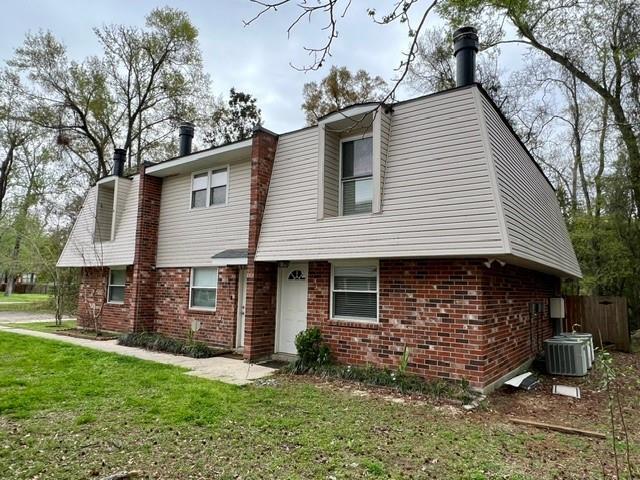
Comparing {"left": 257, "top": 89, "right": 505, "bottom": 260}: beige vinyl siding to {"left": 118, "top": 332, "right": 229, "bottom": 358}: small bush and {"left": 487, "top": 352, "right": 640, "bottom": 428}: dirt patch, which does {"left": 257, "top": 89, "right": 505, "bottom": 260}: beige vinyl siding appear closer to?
{"left": 487, "top": 352, "right": 640, "bottom": 428}: dirt patch

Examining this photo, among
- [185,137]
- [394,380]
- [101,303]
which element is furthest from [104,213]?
[394,380]

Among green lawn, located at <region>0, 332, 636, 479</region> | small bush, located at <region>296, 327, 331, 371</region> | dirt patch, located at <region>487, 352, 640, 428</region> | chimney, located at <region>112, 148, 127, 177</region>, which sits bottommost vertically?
dirt patch, located at <region>487, 352, 640, 428</region>

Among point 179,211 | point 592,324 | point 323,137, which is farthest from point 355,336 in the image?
point 592,324

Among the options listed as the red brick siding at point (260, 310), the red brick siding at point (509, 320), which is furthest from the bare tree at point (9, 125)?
the red brick siding at point (509, 320)

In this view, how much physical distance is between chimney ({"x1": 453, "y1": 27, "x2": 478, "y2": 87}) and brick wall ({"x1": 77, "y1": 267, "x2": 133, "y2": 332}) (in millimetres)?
10881

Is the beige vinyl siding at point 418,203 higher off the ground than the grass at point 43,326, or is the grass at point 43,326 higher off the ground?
the beige vinyl siding at point 418,203

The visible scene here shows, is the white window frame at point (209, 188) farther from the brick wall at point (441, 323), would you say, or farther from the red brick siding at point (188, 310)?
the brick wall at point (441, 323)

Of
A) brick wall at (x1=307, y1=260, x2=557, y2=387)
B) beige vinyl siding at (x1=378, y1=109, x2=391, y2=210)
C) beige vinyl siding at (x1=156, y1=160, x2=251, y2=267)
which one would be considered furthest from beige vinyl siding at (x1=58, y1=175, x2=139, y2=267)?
beige vinyl siding at (x1=378, y1=109, x2=391, y2=210)

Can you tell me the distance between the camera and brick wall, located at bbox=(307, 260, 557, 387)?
6.18 meters

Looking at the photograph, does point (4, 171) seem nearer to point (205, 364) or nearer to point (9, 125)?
point (9, 125)

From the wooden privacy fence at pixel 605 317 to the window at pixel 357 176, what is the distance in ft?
27.7

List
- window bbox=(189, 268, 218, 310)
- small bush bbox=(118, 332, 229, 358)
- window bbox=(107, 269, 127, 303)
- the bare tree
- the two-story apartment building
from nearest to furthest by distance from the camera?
1. the two-story apartment building
2. small bush bbox=(118, 332, 229, 358)
3. window bbox=(189, 268, 218, 310)
4. window bbox=(107, 269, 127, 303)
5. the bare tree

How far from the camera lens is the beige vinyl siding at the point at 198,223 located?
9984 millimetres

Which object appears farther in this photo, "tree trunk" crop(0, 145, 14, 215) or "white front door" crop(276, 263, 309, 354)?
"tree trunk" crop(0, 145, 14, 215)
